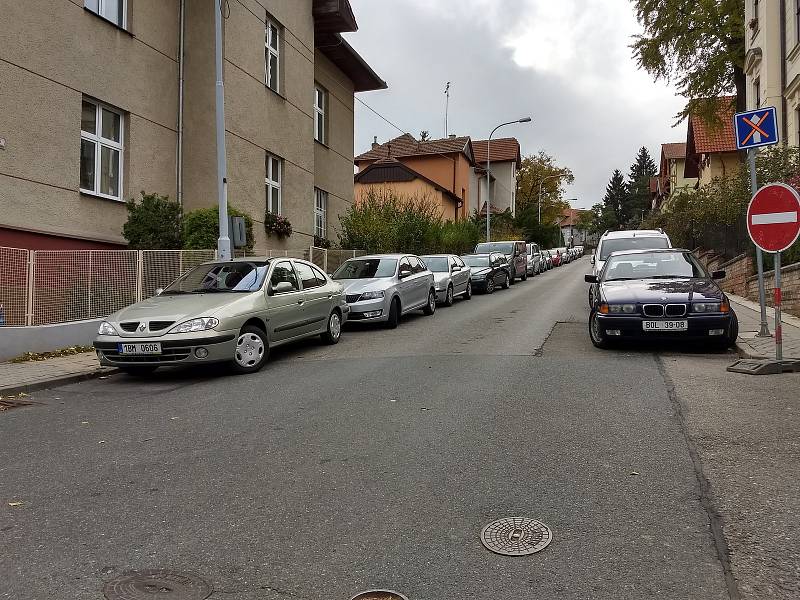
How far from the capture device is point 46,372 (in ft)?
29.1

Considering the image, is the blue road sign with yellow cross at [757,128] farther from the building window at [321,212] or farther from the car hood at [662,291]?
the building window at [321,212]

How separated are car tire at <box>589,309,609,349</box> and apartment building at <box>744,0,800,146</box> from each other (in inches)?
649

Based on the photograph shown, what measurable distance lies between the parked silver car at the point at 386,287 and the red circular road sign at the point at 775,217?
6.96 m

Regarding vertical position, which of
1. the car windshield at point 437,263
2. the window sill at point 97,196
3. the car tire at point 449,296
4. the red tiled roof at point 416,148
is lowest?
the car tire at point 449,296

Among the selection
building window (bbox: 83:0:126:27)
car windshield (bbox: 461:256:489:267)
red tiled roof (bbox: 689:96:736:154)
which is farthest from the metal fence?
red tiled roof (bbox: 689:96:736:154)

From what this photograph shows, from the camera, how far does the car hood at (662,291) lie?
375 inches

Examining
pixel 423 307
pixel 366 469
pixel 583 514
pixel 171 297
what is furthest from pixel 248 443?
pixel 423 307

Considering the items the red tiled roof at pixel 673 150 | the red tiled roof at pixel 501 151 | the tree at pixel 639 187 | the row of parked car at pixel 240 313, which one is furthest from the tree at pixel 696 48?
the tree at pixel 639 187

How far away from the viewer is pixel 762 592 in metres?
2.90

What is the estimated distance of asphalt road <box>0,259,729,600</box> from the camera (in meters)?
3.13

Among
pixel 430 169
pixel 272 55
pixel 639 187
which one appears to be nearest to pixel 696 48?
pixel 272 55

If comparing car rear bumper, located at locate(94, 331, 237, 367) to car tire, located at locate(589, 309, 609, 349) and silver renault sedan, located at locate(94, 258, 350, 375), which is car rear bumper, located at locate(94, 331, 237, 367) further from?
car tire, located at locate(589, 309, 609, 349)

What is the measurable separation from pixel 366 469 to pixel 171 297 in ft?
19.0

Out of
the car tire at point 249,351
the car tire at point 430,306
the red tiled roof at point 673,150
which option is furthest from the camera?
the red tiled roof at point 673,150
